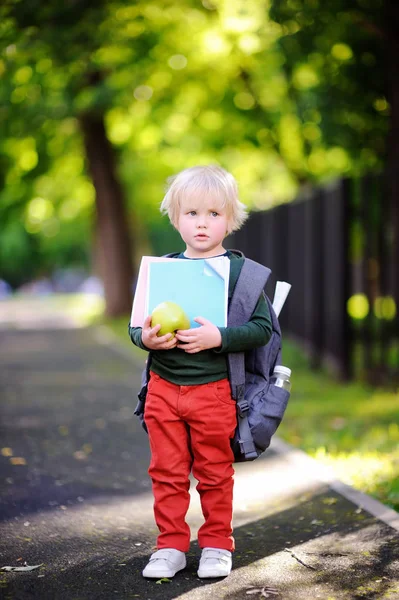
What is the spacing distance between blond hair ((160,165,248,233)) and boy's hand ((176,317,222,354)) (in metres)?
0.49

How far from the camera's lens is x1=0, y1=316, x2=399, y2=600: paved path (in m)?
3.95

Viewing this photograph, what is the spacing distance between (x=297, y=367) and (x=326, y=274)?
1536 mm

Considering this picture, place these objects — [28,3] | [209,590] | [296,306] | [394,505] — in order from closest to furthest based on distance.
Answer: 1. [209,590]
2. [394,505]
3. [28,3]
4. [296,306]

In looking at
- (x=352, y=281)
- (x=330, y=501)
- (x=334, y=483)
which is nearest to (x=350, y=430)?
(x=334, y=483)

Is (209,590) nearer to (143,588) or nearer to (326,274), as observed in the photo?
(143,588)

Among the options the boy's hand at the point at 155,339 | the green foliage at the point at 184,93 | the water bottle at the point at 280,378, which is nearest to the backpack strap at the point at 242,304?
the water bottle at the point at 280,378

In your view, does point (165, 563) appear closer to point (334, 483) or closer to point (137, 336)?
point (137, 336)

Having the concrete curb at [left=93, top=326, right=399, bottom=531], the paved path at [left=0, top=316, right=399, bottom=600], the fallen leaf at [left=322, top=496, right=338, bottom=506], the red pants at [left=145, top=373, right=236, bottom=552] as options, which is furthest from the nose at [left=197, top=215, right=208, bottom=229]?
the fallen leaf at [left=322, top=496, right=338, bottom=506]

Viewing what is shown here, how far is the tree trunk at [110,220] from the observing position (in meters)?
23.7

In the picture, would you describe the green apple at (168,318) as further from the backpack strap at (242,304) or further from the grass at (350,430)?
the grass at (350,430)

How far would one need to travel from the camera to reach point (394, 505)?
5.37 m

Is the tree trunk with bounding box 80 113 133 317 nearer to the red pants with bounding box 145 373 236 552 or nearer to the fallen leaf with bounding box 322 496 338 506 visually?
the fallen leaf with bounding box 322 496 338 506

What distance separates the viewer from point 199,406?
13.2 feet

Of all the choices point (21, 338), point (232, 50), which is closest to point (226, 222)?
point (21, 338)
